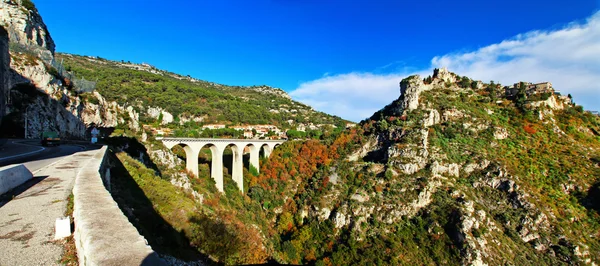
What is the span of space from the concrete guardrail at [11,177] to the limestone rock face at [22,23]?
28.6 metres

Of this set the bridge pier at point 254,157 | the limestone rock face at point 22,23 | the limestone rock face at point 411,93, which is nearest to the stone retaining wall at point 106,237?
the limestone rock face at point 22,23

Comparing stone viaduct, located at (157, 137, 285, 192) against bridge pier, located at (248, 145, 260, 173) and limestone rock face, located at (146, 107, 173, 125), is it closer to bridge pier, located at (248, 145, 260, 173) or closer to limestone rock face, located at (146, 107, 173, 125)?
bridge pier, located at (248, 145, 260, 173)

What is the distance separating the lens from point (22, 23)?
2806cm

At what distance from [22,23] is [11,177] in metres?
34.3

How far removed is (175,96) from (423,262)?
7851cm

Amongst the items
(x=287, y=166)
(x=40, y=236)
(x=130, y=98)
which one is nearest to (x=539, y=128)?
(x=287, y=166)

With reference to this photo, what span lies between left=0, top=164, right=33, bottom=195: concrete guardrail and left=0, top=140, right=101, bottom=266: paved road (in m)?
0.13

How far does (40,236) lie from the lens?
12.5 feet

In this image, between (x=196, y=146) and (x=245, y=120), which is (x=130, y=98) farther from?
(x=196, y=146)

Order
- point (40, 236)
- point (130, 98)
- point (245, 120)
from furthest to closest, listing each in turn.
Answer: point (245, 120) < point (130, 98) < point (40, 236)

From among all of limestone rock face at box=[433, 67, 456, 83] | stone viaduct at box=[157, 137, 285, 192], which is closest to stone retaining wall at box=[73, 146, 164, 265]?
stone viaduct at box=[157, 137, 285, 192]

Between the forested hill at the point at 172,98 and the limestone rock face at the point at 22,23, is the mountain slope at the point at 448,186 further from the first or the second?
the forested hill at the point at 172,98

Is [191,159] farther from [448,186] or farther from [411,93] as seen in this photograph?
[411,93]

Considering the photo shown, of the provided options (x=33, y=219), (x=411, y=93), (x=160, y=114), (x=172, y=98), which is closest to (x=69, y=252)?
(x=33, y=219)
